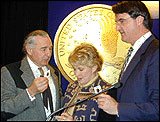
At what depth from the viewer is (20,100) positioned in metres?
2.04

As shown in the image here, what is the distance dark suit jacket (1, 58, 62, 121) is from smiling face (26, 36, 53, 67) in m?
0.13

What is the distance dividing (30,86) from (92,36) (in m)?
1.16

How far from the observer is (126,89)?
1685 mm

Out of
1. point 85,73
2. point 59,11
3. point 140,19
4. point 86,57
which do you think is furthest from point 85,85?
point 59,11

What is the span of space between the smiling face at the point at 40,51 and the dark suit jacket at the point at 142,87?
0.84 m

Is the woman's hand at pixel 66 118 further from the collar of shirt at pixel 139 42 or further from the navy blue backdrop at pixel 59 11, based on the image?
the navy blue backdrop at pixel 59 11

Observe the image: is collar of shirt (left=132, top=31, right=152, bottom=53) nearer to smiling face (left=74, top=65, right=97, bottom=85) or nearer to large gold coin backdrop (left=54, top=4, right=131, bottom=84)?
smiling face (left=74, top=65, right=97, bottom=85)

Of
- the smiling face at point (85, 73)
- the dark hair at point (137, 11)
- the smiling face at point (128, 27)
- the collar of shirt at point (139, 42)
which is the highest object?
the dark hair at point (137, 11)

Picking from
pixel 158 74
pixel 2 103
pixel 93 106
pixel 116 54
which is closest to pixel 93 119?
pixel 93 106

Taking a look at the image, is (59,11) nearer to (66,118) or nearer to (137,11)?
(137,11)

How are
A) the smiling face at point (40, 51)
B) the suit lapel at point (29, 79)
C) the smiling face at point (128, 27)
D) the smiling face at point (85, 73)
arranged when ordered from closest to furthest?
1. the smiling face at point (128, 27)
2. the smiling face at point (85, 73)
3. the suit lapel at point (29, 79)
4. the smiling face at point (40, 51)

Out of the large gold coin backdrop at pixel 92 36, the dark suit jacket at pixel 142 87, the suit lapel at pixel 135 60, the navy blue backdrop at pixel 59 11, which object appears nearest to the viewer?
the dark suit jacket at pixel 142 87

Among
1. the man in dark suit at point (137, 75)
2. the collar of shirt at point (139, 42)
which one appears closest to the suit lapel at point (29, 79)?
the man in dark suit at point (137, 75)

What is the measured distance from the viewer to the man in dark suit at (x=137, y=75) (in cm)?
157
